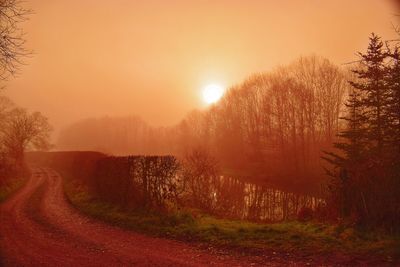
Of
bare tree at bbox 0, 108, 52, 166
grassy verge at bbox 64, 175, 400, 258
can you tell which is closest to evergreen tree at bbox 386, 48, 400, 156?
grassy verge at bbox 64, 175, 400, 258

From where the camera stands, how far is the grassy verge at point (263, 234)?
36.3 feet

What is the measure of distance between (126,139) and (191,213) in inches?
4802

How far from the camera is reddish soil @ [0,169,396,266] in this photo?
1073 centimetres

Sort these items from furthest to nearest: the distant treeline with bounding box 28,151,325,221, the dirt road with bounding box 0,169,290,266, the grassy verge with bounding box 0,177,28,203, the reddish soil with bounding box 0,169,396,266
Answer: the grassy verge with bounding box 0,177,28,203
the distant treeline with bounding box 28,151,325,221
the dirt road with bounding box 0,169,290,266
the reddish soil with bounding box 0,169,396,266

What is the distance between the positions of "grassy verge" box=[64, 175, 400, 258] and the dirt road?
0.82m

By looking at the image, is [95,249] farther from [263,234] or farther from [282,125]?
[282,125]

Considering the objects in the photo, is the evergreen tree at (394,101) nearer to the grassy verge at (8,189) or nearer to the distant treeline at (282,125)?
the distant treeline at (282,125)

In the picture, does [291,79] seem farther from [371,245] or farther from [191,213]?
[371,245]

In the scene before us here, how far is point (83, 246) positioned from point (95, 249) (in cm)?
73

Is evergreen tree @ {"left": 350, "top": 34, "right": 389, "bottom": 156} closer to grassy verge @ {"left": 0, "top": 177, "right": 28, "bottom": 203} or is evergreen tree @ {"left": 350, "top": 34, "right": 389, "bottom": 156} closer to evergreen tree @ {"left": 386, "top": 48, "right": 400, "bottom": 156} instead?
evergreen tree @ {"left": 386, "top": 48, "right": 400, "bottom": 156}

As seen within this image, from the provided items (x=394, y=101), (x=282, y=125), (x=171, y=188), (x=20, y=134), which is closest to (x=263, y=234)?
(x=171, y=188)

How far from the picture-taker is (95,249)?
493 inches

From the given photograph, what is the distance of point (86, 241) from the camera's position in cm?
1366

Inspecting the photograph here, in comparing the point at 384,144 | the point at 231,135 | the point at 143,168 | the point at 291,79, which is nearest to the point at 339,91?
the point at 291,79
